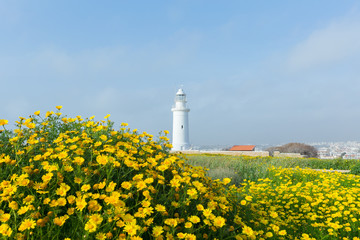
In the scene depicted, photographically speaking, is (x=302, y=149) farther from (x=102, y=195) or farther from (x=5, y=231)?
(x=5, y=231)

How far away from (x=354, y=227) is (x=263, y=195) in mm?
1522

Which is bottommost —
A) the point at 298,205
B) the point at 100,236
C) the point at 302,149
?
the point at 298,205

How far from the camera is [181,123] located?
35.0 meters

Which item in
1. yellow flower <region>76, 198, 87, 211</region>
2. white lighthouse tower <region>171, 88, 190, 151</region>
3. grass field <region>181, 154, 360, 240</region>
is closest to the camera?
yellow flower <region>76, 198, 87, 211</region>

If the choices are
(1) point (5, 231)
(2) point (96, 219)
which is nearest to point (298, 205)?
(2) point (96, 219)

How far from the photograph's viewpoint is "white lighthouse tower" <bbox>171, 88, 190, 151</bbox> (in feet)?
114

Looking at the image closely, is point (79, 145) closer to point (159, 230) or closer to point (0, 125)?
point (0, 125)

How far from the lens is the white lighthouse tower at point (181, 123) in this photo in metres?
34.8

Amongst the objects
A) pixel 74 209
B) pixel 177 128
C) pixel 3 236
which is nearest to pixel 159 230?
pixel 74 209

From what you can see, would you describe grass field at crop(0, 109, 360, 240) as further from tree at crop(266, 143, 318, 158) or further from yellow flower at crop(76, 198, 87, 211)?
tree at crop(266, 143, 318, 158)

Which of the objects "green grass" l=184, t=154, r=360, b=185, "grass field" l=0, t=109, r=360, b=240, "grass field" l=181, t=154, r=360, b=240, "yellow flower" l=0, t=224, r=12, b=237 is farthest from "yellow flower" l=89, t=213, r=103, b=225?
"green grass" l=184, t=154, r=360, b=185

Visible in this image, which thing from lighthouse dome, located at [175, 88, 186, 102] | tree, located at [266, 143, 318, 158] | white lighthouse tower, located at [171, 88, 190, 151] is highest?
lighthouse dome, located at [175, 88, 186, 102]

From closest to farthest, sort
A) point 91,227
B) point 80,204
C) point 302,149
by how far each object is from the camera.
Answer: point 91,227 < point 80,204 < point 302,149

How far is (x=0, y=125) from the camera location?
3471mm
